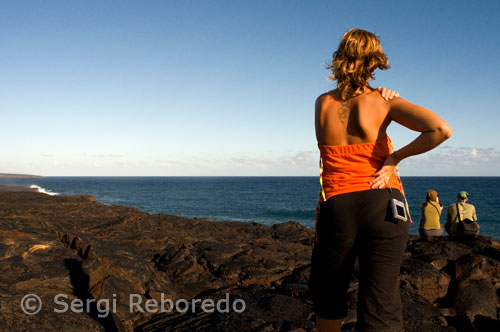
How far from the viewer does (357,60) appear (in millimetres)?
2377

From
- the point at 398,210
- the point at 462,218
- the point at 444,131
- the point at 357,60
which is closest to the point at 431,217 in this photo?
the point at 462,218

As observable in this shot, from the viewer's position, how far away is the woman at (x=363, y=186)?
2.30m

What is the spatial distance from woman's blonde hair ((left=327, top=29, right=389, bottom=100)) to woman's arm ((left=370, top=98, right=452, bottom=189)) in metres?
0.25

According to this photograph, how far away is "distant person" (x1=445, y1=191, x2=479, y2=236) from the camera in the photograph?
954cm

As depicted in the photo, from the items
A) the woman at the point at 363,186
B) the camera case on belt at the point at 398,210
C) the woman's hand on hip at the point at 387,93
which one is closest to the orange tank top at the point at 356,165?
the woman at the point at 363,186

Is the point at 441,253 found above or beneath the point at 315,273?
beneath

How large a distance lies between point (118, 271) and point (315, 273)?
455 cm

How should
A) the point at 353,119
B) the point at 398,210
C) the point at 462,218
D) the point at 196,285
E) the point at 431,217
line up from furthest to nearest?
the point at 431,217 < the point at 462,218 < the point at 196,285 < the point at 353,119 < the point at 398,210

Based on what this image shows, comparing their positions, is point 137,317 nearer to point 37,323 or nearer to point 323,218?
point 37,323

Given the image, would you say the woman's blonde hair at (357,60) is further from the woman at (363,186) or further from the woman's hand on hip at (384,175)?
the woman's hand on hip at (384,175)

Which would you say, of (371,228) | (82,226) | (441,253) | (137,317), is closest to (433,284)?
(441,253)

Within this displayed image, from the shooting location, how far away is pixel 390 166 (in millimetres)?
2404

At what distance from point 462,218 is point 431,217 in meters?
0.72

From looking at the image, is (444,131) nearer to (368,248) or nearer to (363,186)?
(363,186)
